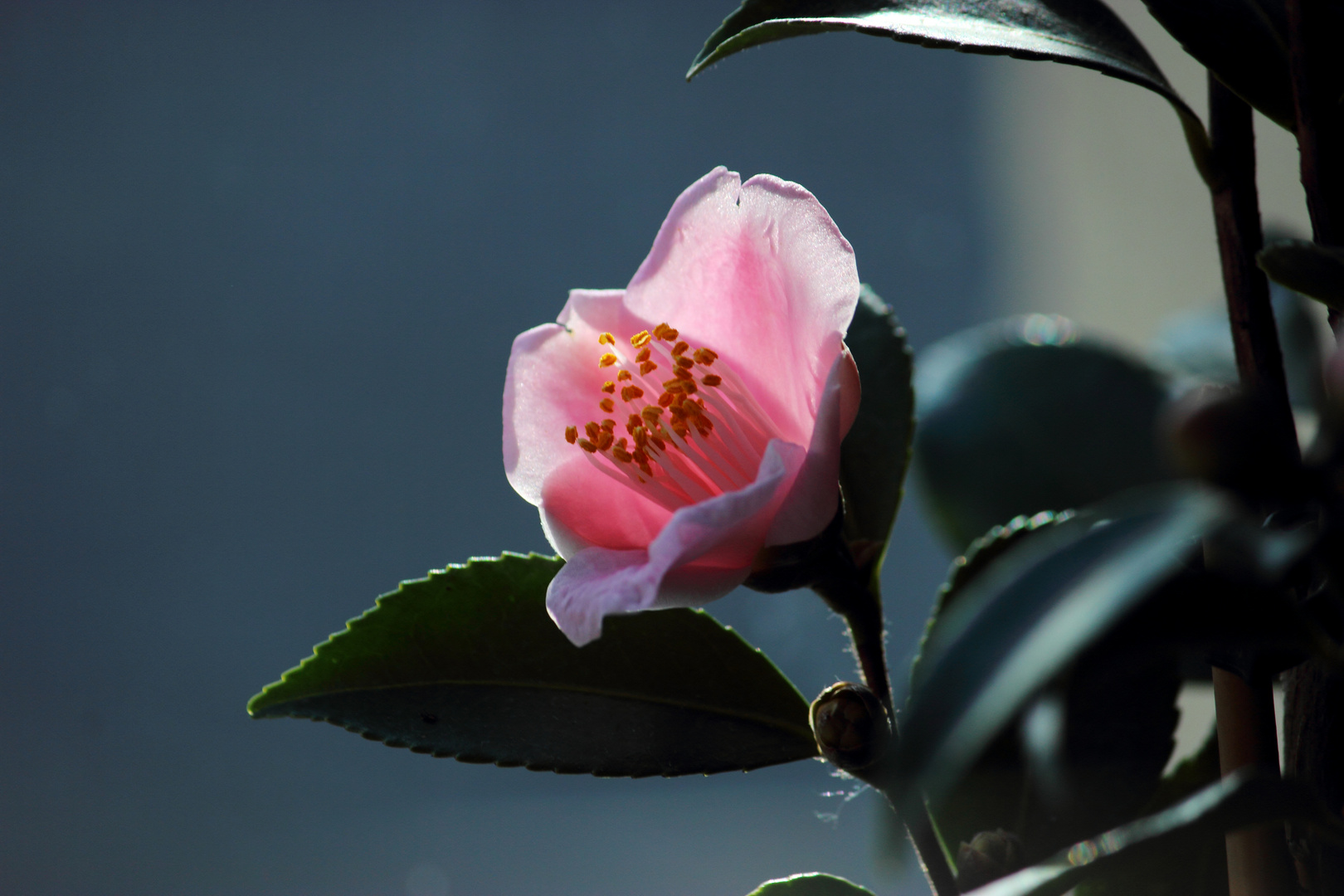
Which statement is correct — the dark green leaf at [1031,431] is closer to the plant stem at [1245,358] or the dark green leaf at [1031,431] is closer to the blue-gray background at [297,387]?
the plant stem at [1245,358]

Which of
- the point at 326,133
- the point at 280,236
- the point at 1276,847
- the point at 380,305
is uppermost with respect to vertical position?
the point at 326,133

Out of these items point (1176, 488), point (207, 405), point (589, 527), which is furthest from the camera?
point (207, 405)

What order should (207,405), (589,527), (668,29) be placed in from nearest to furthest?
(589,527) → (207,405) → (668,29)

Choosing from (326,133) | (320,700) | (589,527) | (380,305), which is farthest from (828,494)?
(326,133)

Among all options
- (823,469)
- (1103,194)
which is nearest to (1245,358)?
(823,469)

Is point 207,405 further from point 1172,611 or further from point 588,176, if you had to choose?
point 1172,611

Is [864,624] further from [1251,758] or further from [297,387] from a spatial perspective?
[297,387]
